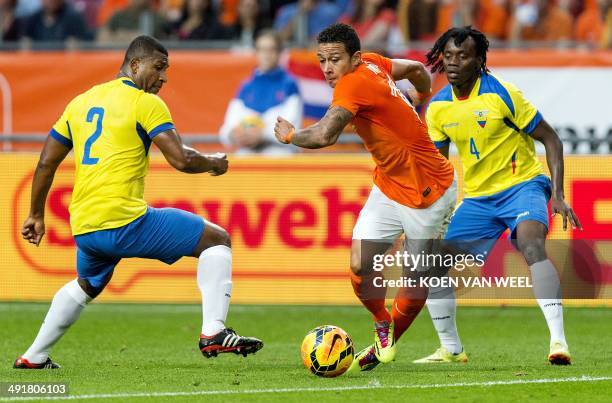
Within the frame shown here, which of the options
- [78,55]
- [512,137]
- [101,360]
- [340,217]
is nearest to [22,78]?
[78,55]

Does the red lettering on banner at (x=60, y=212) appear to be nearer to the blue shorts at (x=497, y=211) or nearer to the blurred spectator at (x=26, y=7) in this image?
the blue shorts at (x=497, y=211)

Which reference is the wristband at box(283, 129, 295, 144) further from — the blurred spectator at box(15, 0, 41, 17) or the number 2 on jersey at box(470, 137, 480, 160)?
the blurred spectator at box(15, 0, 41, 17)

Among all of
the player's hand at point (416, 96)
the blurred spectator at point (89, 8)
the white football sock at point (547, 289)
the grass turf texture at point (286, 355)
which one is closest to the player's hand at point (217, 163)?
the grass turf texture at point (286, 355)

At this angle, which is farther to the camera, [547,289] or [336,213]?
[336,213]

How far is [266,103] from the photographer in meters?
14.3

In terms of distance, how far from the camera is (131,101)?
886 centimetres

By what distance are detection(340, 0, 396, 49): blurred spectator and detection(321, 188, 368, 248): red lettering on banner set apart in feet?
11.0

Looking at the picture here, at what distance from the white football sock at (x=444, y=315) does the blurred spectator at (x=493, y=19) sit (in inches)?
300

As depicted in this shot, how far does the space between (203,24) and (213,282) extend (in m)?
8.22

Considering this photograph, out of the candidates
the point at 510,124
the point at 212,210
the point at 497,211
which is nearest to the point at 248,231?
the point at 212,210

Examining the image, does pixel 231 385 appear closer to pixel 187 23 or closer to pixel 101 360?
pixel 101 360

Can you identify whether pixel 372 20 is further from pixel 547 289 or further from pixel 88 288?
pixel 88 288

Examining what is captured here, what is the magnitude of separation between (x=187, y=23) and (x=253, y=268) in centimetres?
492

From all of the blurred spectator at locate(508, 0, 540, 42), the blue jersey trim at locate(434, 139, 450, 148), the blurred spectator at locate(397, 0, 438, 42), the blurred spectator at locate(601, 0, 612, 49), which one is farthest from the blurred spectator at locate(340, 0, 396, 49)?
the blue jersey trim at locate(434, 139, 450, 148)
